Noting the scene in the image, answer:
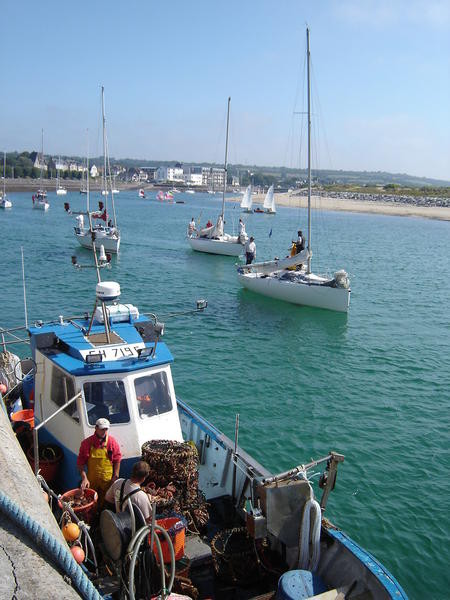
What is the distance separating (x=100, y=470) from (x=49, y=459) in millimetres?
1264

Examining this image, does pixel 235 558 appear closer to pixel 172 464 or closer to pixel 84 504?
pixel 172 464

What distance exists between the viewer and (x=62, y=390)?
28.1 feet

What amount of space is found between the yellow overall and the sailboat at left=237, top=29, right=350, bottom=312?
2137 centimetres

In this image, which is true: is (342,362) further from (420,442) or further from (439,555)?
(439,555)

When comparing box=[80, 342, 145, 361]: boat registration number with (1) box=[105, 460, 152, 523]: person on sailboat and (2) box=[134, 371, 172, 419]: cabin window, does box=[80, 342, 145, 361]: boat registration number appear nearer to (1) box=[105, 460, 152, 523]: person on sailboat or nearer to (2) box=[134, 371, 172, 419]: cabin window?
(2) box=[134, 371, 172, 419]: cabin window

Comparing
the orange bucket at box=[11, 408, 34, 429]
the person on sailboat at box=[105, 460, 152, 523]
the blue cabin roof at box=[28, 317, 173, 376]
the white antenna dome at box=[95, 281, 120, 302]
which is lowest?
the orange bucket at box=[11, 408, 34, 429]

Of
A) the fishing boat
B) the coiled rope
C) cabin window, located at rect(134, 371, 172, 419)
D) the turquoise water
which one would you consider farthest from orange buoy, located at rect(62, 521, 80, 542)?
the turquoise water

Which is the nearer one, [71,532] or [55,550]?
[55,550]

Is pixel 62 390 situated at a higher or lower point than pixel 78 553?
higher

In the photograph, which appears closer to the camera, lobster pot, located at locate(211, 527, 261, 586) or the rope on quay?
the rope on quay

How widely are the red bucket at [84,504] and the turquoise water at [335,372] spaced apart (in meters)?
5.85

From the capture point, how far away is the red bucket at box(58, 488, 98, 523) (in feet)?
23.6

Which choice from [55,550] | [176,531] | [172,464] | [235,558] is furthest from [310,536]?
[55,550]

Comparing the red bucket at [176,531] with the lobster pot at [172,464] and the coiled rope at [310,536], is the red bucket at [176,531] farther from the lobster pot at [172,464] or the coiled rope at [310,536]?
the coiled rope at [310,536]
